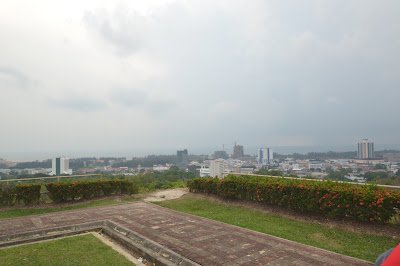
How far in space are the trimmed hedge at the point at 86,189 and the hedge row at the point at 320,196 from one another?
17.2ft

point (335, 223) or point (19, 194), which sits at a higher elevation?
point (19, 194)

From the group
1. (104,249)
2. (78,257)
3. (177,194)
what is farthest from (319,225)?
(177,194)

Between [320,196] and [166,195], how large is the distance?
8201mm

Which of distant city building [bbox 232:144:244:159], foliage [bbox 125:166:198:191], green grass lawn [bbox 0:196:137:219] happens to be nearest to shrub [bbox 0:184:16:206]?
green grass lawn [bbox 0:196:137:219]

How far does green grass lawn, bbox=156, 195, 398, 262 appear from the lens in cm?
666

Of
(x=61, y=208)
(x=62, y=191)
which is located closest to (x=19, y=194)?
(x=62, y=191)

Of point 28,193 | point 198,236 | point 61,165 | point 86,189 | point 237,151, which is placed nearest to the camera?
point 198,236

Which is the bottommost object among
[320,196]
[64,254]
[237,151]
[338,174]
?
[64,254]

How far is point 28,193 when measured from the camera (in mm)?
12422

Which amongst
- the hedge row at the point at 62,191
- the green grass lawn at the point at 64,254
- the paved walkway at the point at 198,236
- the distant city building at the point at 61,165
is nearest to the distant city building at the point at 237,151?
the distant city building at the point at 61,165

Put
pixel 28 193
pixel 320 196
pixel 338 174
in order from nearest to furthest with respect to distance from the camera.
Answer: pixel 320 196, pixel 338 174, pixel 28 193

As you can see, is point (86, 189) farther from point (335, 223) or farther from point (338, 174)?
point (338, 174)

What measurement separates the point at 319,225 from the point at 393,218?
5.83 feet

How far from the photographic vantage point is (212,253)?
21.0 feet
